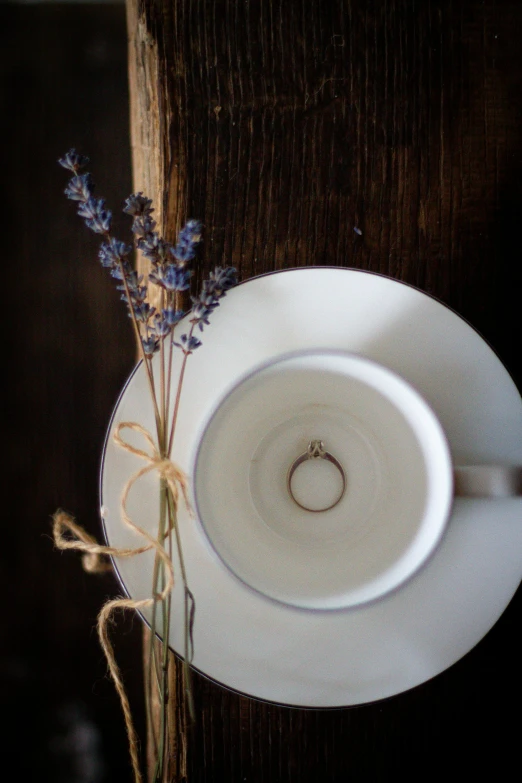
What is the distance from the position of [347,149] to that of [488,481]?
0.40 m

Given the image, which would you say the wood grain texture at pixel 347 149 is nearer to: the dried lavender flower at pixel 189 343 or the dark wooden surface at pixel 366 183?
the dark wooden surface at pixel 366 183

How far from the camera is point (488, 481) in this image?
1.87ft

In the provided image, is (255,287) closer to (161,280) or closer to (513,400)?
(161,280)

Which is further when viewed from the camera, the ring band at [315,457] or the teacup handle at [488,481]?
the ring band at [315,457]

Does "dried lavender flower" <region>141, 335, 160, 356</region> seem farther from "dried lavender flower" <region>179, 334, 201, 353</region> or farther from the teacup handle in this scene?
the teacup handle

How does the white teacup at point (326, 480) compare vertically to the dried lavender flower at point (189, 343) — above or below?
below

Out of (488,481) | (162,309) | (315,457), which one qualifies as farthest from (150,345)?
Answer: (488,481)

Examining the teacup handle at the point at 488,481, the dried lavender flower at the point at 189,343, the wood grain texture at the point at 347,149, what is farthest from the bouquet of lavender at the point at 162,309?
the teacup handle at the point at 488,481

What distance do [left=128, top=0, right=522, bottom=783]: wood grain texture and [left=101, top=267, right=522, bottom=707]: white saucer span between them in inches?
4.3

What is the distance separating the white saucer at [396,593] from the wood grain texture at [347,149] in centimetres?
11

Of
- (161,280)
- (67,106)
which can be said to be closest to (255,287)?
(161,280)

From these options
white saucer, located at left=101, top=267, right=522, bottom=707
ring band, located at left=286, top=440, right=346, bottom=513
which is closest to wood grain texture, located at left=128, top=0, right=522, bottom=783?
white saucer, located at left=101, top=267, right=522, bottom=707

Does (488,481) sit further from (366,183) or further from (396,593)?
(366,183)

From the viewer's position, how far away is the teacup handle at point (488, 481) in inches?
22.4
